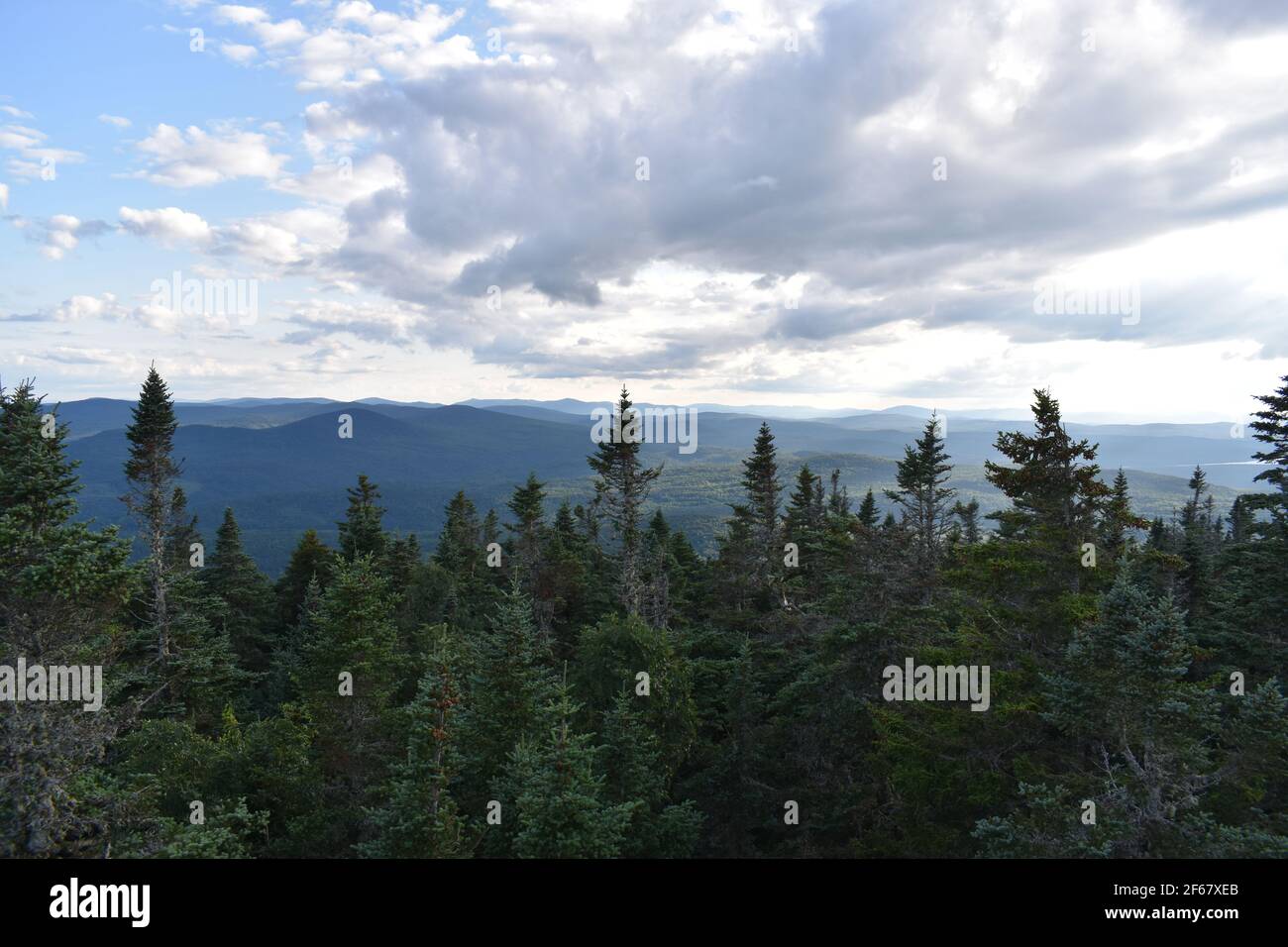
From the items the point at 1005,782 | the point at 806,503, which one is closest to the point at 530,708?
the point at 1005,782

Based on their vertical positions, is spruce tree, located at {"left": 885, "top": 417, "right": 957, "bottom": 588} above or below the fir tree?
above

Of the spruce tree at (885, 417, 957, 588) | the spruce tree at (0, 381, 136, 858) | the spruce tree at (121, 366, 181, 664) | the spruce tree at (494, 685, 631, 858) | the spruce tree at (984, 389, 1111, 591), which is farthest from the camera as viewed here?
the spruce tree at (885, 417, 957, 588)

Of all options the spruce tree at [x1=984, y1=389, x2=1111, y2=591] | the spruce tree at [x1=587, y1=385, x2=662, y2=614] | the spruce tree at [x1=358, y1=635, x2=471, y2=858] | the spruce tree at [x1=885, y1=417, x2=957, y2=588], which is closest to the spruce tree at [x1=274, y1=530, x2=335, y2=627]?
the spruce tree at [x1=587, y1=385, x2=662, y2=614]

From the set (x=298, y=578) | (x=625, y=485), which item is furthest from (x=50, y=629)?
(x=298, y=578)

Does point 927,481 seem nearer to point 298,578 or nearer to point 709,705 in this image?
point 709,705

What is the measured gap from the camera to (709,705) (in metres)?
34.7

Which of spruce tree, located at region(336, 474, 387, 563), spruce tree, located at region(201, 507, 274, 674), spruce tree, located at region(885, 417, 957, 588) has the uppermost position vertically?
spruce tree, located at region(885, 417, 957, 588)

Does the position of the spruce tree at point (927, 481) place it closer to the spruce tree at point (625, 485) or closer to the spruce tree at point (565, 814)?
the spruce tree at point (625, 485)

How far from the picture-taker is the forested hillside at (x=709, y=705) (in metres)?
13.2

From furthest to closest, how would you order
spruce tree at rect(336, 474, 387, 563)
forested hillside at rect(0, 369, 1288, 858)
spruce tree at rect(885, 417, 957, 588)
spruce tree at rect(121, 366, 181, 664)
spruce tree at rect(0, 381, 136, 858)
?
spruce tree at rect(336, 474, 387, 563), spruce tree at rect(885, 417, 957, 588), spruce tree at rect(121, 366, 181, 664), forested hillside at rect(0, 369, 1288, 858), spruce tree at rect(0, 381, 136, 858)

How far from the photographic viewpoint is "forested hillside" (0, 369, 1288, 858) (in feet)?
43.3

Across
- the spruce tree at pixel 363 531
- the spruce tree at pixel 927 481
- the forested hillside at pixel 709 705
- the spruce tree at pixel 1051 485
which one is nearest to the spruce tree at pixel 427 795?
the forested hillside at pixel 709 705

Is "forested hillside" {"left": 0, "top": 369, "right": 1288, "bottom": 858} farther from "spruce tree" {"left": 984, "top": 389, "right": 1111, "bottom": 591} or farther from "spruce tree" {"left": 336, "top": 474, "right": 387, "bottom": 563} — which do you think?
"spruce tree" {"left": 336, "top": 474, "right": 387, "bottom": 563}
